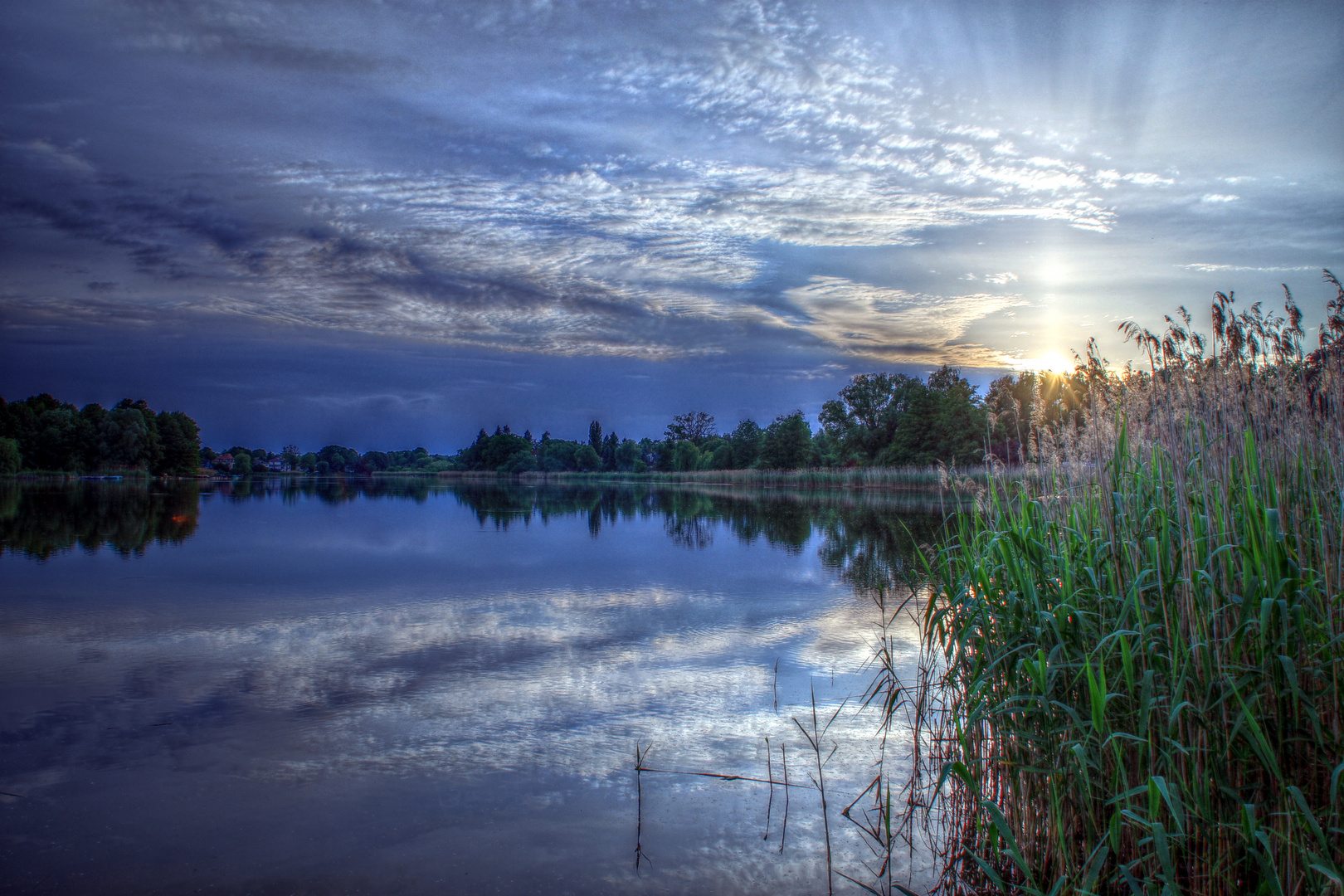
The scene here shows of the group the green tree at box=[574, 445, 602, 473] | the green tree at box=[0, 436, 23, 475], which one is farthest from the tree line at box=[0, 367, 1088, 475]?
the green tree at box=[574, 445, 602, 473]

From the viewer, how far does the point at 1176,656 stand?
2.74 metres

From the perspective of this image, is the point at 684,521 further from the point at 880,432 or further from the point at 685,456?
the point at 685,456

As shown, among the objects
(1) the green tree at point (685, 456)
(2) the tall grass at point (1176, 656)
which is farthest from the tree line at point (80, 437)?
(2) the tall grass at point (1176, 656)

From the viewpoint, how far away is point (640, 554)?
1602 centimetres

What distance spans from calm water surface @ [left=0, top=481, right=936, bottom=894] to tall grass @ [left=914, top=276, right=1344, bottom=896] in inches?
40.1

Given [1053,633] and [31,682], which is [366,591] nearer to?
[31,682]

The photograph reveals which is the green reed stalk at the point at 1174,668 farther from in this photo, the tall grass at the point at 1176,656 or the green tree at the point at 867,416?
the green tree at the point at 867,416

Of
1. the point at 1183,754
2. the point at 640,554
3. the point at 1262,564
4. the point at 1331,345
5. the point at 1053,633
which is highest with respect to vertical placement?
the point at 1331,345

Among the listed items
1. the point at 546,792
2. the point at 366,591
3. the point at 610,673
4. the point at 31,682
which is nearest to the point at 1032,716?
the point at 546,792

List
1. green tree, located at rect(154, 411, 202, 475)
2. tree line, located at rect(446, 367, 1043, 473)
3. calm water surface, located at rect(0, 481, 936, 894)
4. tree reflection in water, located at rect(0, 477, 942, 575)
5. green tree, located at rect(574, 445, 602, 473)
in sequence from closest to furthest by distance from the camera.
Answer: calm water surface, located at rect(0, 481, 936, 894)
tree reflection in water, located at rect(0, 477, 942, 575)
tree line, located at rect(446, 367, 1043, 473)
green tree, located at rect(154, 411, 202, 475)
green tree, located at rect(574, 445, 602, 473)

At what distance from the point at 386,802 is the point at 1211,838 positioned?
3886 mm

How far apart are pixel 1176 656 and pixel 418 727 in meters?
4.69

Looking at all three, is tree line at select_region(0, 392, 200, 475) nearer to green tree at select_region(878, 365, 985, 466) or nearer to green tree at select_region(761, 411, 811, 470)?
green tree at select_region(761, 411, 811, 470)

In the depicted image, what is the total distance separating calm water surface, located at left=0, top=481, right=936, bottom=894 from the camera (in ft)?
11.3
